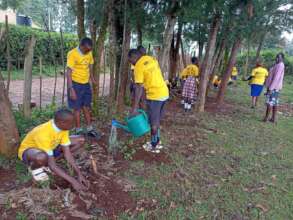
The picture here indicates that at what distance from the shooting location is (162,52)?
627 centimetres

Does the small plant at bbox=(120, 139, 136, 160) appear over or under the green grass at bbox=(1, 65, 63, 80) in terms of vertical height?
under

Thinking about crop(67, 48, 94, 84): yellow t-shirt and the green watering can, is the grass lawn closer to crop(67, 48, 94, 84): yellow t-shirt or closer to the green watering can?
the green watering can

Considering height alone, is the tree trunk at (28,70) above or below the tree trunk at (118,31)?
below

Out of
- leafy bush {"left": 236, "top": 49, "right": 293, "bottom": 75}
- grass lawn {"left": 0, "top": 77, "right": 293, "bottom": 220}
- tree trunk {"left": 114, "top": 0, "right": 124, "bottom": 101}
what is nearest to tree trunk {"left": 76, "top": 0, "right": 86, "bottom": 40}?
tree trunk {"left": 114, "top": 0, "right": 124, "bottom": 101}

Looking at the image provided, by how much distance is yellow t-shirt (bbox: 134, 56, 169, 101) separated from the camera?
163 inches

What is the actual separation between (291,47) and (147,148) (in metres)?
64.1

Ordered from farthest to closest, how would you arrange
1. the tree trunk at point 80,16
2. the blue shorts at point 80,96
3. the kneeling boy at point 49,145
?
1. the tree trunk at point 80,16
2. the blue shorts at point 80,96
3. the kneeling boy at point 49,145

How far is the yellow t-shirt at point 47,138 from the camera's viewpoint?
121 inches

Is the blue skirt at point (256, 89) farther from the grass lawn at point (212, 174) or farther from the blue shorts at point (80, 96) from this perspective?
the blue shorts at point (80, 96)

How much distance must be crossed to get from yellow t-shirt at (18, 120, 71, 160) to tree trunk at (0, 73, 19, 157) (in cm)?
61

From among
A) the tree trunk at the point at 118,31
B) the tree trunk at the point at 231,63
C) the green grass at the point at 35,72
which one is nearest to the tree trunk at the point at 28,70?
the tree trunk at the point at 118,31

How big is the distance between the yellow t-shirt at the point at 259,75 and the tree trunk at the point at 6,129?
7.35m

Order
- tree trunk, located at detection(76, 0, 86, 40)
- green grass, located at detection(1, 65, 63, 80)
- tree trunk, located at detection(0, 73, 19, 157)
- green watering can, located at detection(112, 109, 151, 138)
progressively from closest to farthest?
1. tree trunk, located at detection(0, 73, 19, 157)
2. green watering can, located at detection(112, 109, 151, 138)
3. tree trunk, located at detection(76, 0, 86, 40)
4. green grass, located at detection(1, 65, 63, 80)

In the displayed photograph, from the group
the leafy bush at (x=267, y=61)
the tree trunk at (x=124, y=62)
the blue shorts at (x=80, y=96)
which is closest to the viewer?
the blue shorts at (x=80, y=96)
